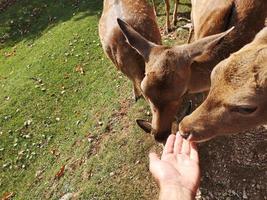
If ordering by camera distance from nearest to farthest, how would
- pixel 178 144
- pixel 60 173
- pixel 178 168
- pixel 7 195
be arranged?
pixel 178 168 → pixel 178 144 → pixel 60 173 → pixel 7 195

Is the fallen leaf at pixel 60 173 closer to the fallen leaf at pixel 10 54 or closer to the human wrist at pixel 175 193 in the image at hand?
the human wrist at pixel 175 193

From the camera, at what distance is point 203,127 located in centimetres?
470

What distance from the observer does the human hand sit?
14.6 ft

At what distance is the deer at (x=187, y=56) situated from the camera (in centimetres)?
545

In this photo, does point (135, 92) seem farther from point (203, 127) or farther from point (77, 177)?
point (203, 127)

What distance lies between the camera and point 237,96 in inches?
162

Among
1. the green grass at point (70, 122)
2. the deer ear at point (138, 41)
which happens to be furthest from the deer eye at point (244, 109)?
the green grass at point (70, 122)

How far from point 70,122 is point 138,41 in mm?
3726

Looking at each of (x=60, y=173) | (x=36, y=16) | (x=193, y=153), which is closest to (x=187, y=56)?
(x=193, y=153)

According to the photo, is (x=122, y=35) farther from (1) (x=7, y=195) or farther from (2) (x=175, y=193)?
(1) (x=7, y=195)

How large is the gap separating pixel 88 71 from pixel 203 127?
608 cm

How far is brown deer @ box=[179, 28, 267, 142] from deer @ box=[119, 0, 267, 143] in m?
0.84

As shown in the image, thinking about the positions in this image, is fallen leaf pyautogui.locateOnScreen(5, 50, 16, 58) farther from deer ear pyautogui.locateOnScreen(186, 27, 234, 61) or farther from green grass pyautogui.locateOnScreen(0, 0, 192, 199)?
deer ear pyautogui.locateOnScreen(186, 27, 234, 61)

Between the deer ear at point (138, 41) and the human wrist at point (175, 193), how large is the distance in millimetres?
1981
